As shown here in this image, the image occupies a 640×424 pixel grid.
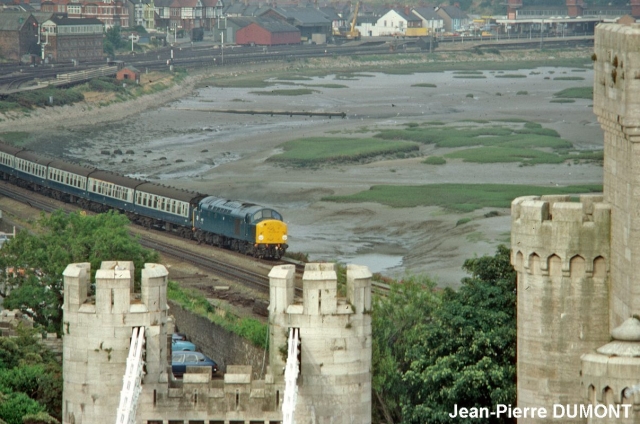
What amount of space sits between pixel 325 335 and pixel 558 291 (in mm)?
2996

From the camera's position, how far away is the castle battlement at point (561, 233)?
16.7 m

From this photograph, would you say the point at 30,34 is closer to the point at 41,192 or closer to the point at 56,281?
the point at 41,192

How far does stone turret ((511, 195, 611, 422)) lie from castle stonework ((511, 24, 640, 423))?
0.01 meters

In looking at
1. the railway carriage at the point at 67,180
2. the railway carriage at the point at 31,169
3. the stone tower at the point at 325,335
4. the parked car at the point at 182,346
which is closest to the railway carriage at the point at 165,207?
the railway carriage at the point at 67,180

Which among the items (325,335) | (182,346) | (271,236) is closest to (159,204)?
(271,236)

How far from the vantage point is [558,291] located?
17.0 m

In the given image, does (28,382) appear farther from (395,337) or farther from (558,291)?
(395,337)

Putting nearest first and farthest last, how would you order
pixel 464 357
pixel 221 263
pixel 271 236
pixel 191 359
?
pixel 464 357
pixel 191 359
pixel 221 263
pixel 271 236

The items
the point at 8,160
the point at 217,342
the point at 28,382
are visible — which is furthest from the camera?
the point at 8,160

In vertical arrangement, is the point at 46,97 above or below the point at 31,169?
above

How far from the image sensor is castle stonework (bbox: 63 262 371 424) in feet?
54.7

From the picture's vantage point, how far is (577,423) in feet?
55.9

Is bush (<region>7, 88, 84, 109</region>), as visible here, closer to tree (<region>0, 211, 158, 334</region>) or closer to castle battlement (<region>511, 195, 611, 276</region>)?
tree (<region>0, 211, 158, 334</region>)

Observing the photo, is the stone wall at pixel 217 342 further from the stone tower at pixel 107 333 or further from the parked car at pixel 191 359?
the stone tower at pixel 107 333
